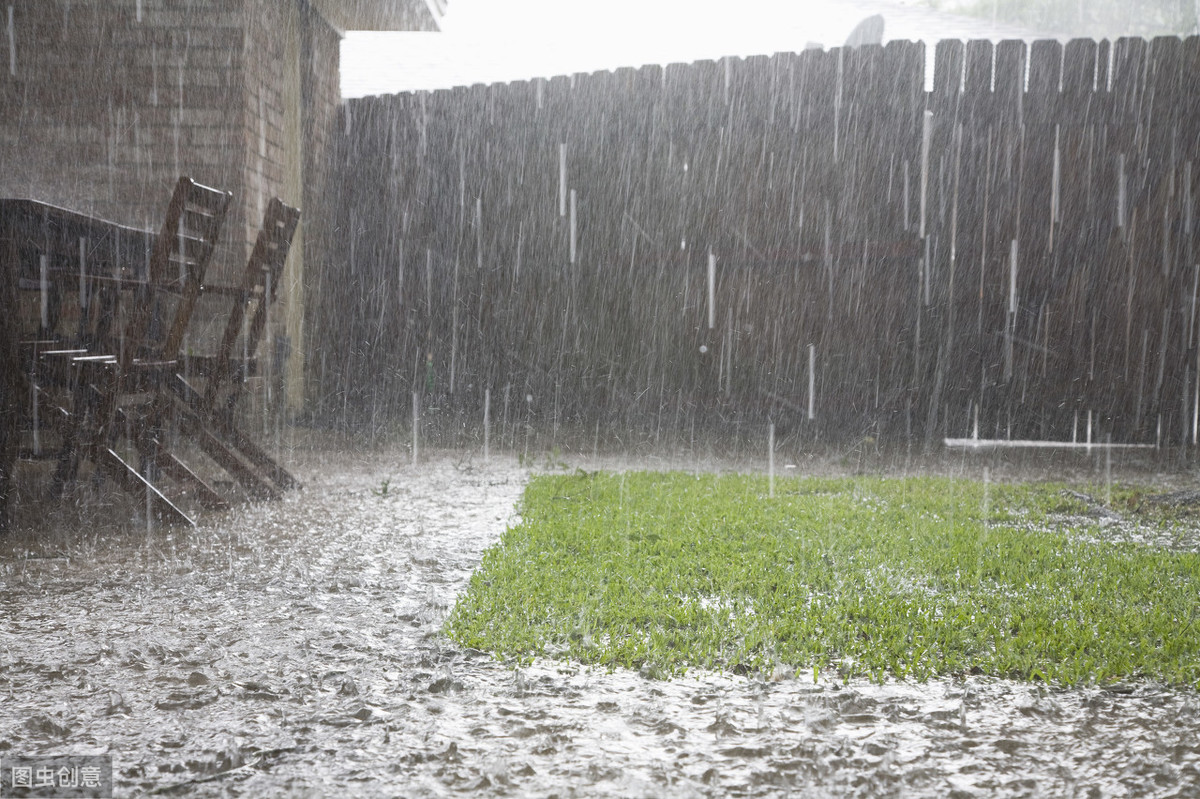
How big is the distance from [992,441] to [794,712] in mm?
5276

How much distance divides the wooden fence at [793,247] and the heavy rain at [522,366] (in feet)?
0.09

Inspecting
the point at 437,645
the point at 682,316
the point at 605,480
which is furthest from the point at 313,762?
the point at 682,316

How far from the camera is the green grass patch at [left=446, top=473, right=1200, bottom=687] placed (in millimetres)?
1972

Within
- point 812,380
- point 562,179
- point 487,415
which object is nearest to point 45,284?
point 487,415

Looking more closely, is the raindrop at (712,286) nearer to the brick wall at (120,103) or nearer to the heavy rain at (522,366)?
the heavy rain at (522,366)

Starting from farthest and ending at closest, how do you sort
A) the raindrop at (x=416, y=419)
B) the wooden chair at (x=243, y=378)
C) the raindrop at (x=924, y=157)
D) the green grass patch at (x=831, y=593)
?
the raindrop at (x=924, y=157) < the raindrop at (x=416, y=419) < the wooden chair at (x=243, y=378) < the green grass patch at (x=831, y=593)

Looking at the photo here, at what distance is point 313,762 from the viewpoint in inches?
58.2

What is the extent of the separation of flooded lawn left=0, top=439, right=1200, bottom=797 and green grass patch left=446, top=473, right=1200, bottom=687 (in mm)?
111

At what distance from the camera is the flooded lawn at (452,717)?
1438 millimetres

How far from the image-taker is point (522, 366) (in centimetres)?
725

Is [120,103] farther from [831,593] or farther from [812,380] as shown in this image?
[831,593]

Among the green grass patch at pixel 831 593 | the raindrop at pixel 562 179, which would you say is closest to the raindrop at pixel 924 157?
the raindrop at pixel 562 179

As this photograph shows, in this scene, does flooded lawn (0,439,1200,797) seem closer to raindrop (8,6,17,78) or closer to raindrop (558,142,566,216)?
raindrop (8,6,17,78)

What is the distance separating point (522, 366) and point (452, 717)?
5.67 meters
